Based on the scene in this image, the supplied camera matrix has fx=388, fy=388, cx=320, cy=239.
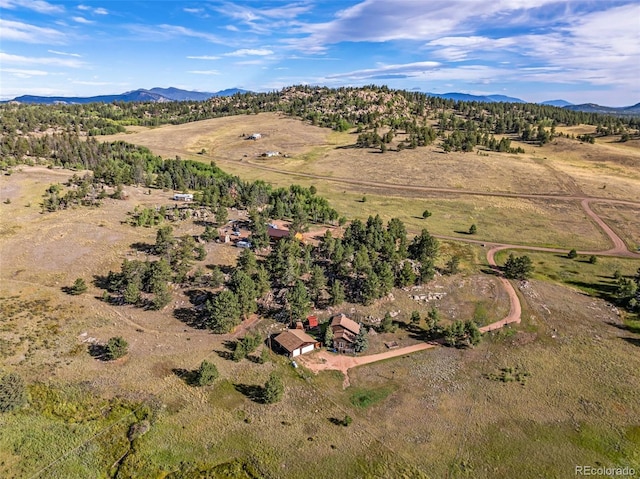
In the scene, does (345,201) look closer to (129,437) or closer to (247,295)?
(247,295)

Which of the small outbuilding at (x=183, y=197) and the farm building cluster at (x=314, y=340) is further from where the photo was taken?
the small outbuilding at (x=183, y=197)

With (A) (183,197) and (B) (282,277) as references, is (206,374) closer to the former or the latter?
(B) (282,277)

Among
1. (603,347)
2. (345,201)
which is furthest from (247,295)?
(345,201)

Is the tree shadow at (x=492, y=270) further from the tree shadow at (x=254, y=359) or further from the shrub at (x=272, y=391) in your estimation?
the shrub at (x=272, y=391)

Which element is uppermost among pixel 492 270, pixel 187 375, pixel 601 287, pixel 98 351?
pixel 492 270

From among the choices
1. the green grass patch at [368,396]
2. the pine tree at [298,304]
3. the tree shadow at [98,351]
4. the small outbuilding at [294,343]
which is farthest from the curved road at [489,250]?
the tree shadow at [98,351]

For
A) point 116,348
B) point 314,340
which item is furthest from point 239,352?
point 116,348

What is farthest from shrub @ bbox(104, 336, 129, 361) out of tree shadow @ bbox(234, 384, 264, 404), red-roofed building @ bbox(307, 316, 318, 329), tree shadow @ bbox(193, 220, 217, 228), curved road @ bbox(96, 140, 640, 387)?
tree shadow @ bbox(193, 220, 217, 228)

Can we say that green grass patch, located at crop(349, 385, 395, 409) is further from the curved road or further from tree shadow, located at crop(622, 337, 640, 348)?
tree shadow, located at crop(622, 337, 640, 348)
